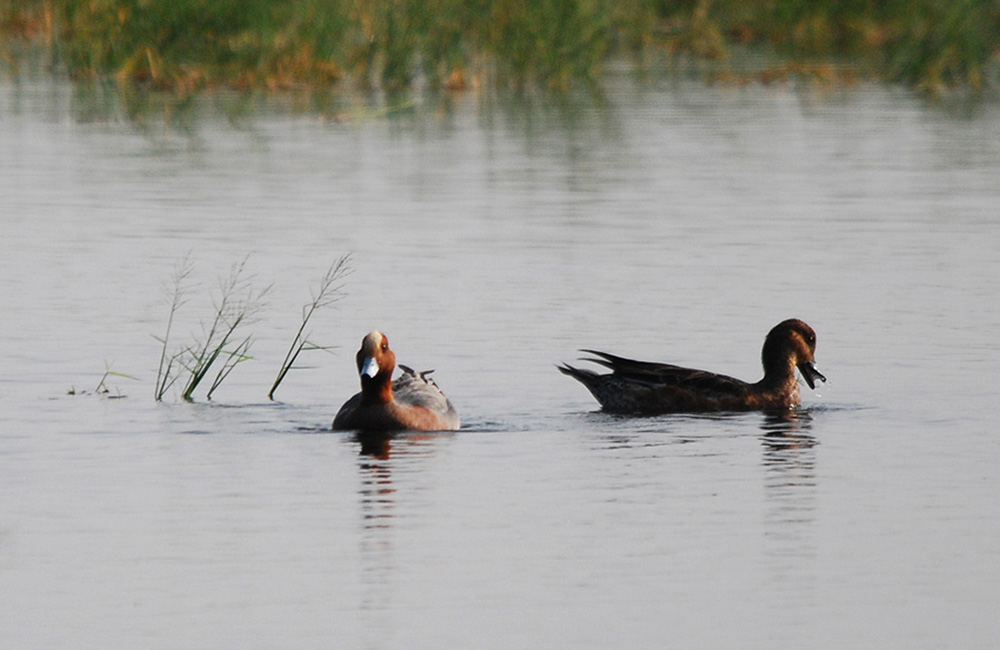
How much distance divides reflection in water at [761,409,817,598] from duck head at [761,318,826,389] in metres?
0.30

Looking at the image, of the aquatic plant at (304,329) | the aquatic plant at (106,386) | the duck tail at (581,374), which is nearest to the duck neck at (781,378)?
the duck tail at (581,374)

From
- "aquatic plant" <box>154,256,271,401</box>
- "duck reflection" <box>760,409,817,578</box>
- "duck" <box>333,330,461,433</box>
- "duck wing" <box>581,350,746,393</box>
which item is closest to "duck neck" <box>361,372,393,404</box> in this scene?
"duck" <box>333,330,461,433</box>

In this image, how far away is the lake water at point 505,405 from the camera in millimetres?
8141

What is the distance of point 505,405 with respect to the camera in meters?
12.2

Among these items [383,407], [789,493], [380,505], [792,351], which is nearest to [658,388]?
[792,351]

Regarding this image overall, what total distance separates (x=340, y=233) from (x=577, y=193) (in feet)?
12.0

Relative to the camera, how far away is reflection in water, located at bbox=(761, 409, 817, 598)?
345 inches

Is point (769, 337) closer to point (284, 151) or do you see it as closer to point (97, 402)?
point (97, 402)

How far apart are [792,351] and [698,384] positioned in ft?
2.69

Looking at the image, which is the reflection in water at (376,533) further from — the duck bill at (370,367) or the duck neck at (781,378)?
the duck neck at (781,378)

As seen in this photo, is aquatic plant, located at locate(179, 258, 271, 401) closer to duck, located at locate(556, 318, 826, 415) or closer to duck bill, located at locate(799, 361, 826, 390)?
duck, located at locate(556, 318, 826, 415)

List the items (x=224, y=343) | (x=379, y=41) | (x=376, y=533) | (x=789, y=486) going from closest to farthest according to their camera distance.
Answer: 1. (x=376, y=533)
2. (x=789, y=486)
3. (x=224, y=343)
4. (x=379, y=41)

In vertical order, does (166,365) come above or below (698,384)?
above

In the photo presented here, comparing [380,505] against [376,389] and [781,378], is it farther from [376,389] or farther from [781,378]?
[781,378]
